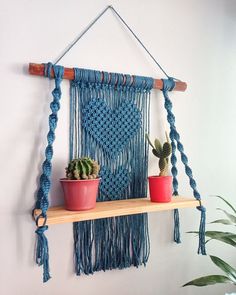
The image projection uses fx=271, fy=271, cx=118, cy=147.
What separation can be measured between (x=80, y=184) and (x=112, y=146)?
0.73 feet

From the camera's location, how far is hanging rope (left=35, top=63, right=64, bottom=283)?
2.42 feet

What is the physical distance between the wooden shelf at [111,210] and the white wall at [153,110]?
5.0 inches

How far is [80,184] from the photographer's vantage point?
0.75m

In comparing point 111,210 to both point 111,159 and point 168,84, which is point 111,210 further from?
point 168,84

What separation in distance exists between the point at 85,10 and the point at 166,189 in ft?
2.18

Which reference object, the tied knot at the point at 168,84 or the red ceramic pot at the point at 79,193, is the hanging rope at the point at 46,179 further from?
the tied knot at the point at 168,84

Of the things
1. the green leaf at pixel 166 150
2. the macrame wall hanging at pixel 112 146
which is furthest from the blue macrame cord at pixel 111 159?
the green leaf at pixel 166 150

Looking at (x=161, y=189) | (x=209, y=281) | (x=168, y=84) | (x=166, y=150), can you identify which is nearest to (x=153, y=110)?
(x=168, y=84)

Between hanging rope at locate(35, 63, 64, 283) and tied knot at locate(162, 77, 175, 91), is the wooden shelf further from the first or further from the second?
tied knot at locate(162, 77, 175, 91)

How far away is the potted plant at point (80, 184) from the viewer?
29.8 inches

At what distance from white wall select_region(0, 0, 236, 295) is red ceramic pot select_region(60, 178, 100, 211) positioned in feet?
0.35

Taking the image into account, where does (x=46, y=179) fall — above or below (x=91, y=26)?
below

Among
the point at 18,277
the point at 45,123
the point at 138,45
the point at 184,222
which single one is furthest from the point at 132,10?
the point at 18,277

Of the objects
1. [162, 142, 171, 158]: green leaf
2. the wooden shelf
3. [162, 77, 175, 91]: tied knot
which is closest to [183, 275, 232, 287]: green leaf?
the wooden shelf
